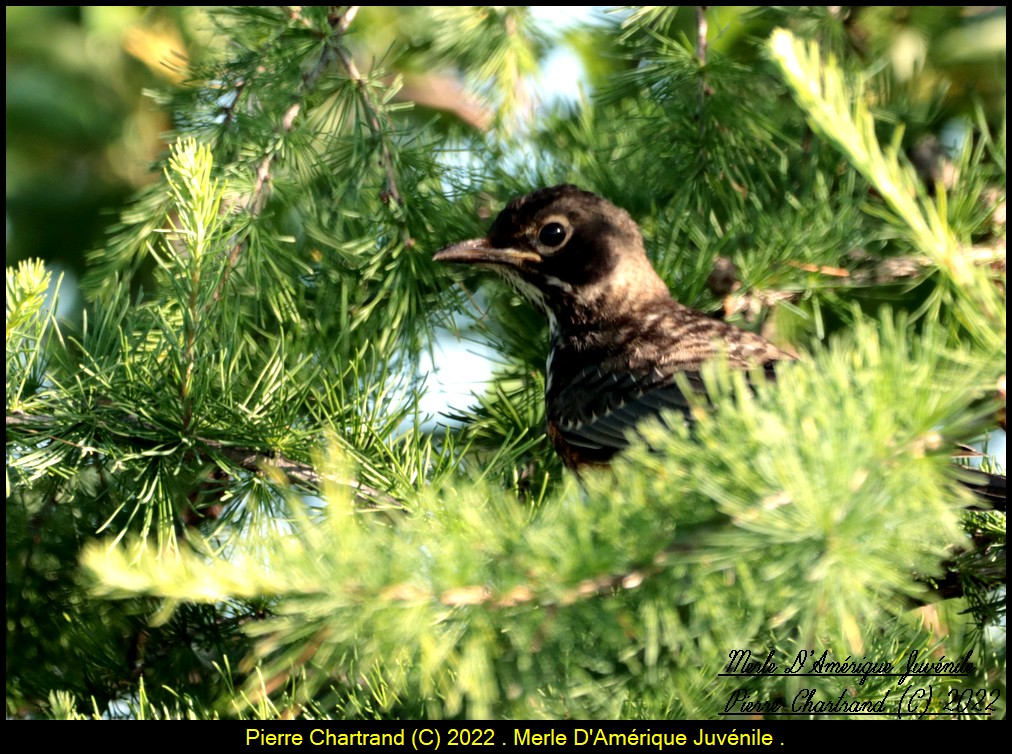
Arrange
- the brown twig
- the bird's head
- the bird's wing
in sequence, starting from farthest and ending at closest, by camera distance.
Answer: the bird's head
the bird's wing
the brown twig

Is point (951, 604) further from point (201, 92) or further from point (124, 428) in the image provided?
point (201, 92)

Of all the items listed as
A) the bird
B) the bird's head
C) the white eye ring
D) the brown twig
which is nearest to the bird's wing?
the bird

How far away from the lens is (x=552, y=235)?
399 cm

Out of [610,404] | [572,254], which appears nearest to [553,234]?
[572,254]

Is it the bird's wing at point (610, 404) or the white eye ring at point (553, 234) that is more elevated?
the white eye ring at point (553, 234)

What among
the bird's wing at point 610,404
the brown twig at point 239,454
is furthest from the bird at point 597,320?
the brown twig at point 239,454

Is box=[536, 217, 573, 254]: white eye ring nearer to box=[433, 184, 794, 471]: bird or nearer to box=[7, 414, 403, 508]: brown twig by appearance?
box=[433, 184, 794, 471]: bird

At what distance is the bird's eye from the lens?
156 inches

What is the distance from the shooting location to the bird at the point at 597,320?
349cm

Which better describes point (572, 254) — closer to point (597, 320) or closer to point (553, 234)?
point (553, 234)

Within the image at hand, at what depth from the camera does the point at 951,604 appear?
3.25m

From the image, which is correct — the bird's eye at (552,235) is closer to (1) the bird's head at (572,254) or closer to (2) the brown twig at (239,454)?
(1) the bird's head at (572,254)

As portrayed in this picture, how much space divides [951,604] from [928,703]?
0.90 meters

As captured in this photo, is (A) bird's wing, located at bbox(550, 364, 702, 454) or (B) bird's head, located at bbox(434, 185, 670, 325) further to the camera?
(B) bird's head, located at bbox(434, 185, 670, 325)
